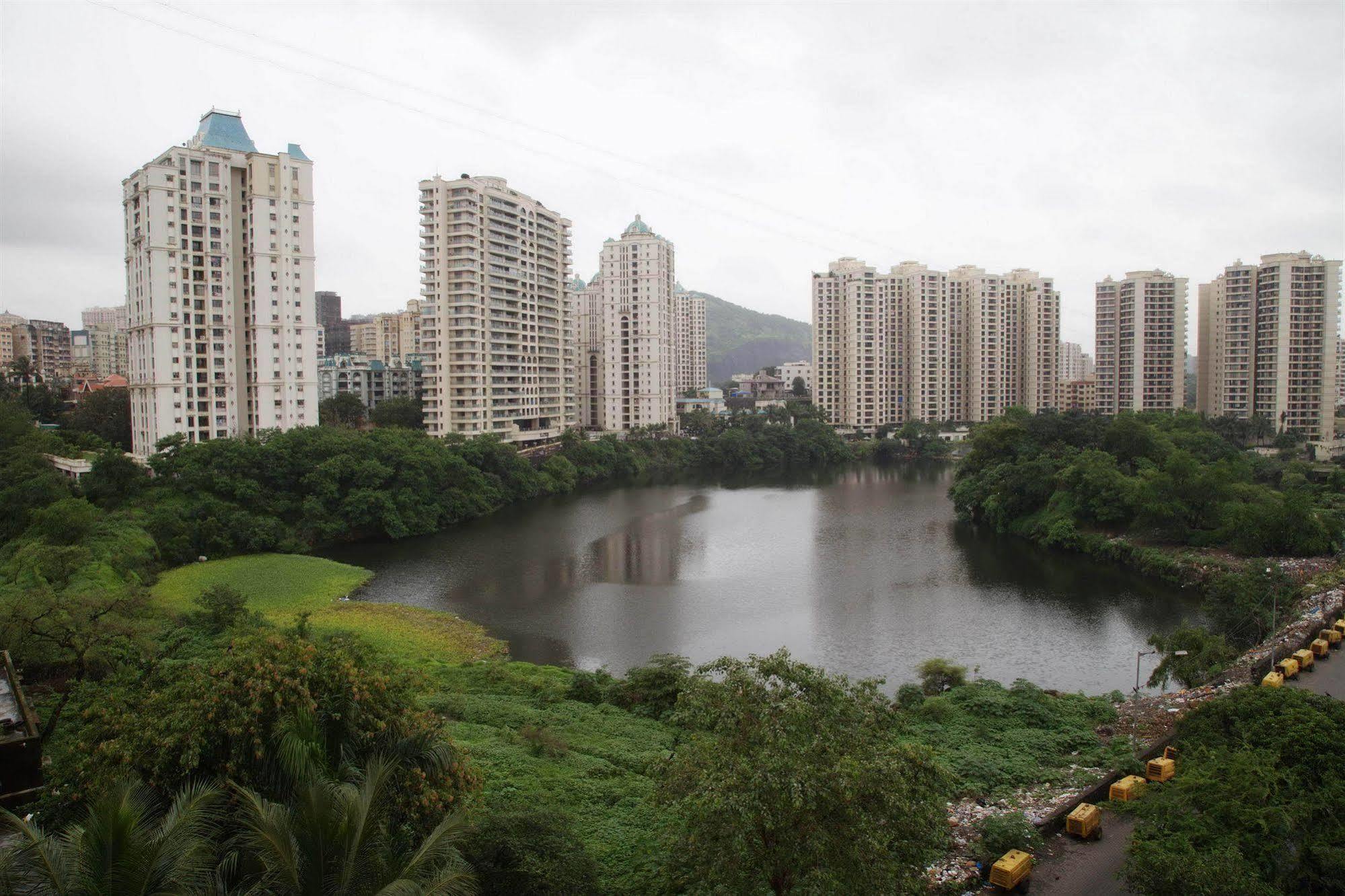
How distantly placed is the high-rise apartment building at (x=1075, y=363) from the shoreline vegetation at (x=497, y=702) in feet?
285

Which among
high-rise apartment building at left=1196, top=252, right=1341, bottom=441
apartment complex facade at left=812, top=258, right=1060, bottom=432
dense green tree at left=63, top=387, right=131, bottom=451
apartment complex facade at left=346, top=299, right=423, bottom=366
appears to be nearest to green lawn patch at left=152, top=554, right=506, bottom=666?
dense green tree at left=63, top=387, right=131, bottom=451

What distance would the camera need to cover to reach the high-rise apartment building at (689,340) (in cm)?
7986

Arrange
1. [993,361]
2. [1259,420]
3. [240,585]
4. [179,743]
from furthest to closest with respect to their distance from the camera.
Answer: [993,361]
[1259,420]
[240,585]
[179,743]

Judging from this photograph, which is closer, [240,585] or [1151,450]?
[240,585]

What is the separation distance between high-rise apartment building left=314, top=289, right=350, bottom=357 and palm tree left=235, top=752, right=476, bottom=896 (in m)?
95.6

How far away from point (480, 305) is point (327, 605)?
79.7 feet

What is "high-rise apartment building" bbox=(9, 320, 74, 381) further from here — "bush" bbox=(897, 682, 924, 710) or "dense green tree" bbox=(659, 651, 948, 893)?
"dense green tree" bbox=(659, 651, 948, 893)

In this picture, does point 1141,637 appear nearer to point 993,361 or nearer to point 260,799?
point 260,799

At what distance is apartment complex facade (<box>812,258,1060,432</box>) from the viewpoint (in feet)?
217

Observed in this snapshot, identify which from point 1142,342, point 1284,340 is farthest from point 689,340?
point 1284,340

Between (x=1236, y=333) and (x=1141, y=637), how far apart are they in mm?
45683

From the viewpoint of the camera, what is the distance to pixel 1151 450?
32.9 m

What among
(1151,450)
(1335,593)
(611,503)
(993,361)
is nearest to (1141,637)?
(1335,593)

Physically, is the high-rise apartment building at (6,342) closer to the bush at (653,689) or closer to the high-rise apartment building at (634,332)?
the high-rise apartment building at (634,332)
